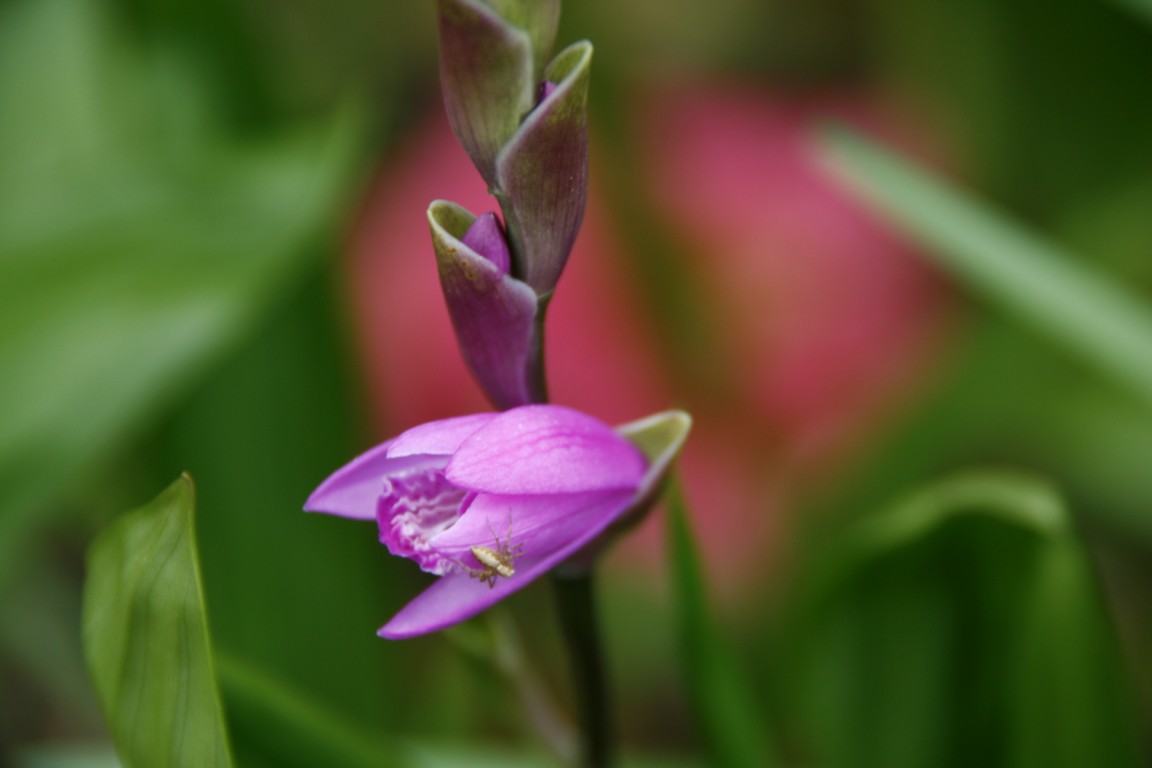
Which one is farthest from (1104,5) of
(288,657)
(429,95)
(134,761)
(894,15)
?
(134,761)

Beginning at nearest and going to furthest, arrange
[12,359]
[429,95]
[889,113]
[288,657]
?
[12,359] < [288,657] < [889,113] < [429,95]

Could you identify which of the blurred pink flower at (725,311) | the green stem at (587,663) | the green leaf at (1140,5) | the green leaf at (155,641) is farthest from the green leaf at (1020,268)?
the green leaf at (155,641)

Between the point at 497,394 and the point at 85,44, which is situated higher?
the point at 85,44

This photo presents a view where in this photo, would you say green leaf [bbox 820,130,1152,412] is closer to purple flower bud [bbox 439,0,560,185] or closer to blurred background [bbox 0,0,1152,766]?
blurred background [bbox 0,0,1152,766]

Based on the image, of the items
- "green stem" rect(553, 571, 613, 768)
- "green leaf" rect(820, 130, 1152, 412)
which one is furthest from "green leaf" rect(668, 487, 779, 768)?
"green leaf" rect(820, 130, 1152, 412)

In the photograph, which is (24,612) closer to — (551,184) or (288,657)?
(288,657)

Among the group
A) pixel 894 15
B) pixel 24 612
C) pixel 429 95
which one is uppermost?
pixel 894 15
